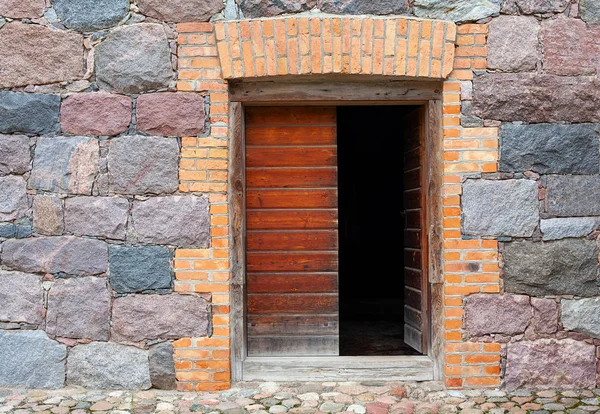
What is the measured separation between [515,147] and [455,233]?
0.65 meters

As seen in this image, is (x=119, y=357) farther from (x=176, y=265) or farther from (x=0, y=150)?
(x=0, y=150)

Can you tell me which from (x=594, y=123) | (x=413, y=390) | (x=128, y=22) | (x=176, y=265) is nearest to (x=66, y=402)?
(x=176, y=265)

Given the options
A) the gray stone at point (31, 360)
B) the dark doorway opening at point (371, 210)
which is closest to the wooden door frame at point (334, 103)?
the gray stone at point (31, 360)

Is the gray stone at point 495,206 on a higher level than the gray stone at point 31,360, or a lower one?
higher

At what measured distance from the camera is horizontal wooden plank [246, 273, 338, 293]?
4.11 m


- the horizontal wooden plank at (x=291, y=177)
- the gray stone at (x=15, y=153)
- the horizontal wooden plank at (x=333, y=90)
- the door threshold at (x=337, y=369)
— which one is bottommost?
the door threshold at (x=337, y=369)

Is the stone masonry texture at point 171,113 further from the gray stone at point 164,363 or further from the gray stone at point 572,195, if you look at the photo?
the gray stone at point 572,195

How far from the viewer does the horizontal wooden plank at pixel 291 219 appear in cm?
410

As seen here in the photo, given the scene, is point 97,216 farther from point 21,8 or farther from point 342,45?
point 342,45

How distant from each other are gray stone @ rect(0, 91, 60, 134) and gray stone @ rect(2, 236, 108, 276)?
0.70 meters

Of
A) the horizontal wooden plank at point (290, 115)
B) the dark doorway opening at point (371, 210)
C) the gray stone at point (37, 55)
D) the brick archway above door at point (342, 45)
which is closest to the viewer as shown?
the brick archway above door at point (342, 45)

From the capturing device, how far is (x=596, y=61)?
3.75m

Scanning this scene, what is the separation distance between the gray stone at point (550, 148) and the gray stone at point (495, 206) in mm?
125

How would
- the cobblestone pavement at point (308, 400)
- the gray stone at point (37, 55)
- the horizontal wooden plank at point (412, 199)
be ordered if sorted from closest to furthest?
1. the cobblestone pavement at point (308, 400)
2. the gray stone at point (37, 55)
3. the horizontal wooden plank at point (412, 199)
